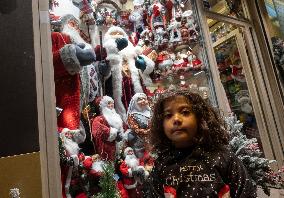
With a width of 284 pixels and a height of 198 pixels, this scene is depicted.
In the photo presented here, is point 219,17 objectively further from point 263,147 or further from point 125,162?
point 125,162

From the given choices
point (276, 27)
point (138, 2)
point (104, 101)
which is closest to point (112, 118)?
point (104, 101)

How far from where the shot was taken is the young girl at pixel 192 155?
117 centimetres

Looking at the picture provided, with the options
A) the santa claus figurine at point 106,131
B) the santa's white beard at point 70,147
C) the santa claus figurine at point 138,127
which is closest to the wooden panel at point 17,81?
the santa's white beard at point 70,147

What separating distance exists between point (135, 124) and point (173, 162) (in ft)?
2.19

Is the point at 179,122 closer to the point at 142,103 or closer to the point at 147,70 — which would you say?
the point at 142,103

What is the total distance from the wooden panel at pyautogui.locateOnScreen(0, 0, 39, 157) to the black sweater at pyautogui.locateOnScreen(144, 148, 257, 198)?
482mm

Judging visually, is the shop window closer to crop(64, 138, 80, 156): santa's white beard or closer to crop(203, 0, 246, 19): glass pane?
crop(203, 0, 246, 19): glass pane

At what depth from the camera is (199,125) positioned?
1302 mm

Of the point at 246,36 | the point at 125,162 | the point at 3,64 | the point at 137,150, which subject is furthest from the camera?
the point at 246,36

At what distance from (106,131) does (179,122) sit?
61 centimetres

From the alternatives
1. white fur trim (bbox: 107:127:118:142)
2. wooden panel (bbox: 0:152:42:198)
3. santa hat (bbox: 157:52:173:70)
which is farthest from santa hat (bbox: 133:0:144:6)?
wooden panel (bbox: 0:152:42:198)

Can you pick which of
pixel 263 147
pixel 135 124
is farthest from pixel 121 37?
pixel 263 147

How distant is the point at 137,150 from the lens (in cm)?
191

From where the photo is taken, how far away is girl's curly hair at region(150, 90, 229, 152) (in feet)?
4.17
